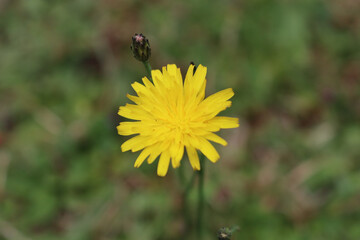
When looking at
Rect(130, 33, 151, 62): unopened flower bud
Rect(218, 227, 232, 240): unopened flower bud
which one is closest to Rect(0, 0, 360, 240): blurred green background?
Rect(218, 227, 232, 240): unopened flower bud

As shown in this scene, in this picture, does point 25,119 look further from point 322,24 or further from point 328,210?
point 322,24

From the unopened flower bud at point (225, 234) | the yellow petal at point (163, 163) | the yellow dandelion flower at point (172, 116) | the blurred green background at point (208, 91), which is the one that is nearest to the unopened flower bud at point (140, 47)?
the yellow dandelion flower at point (172, 116)

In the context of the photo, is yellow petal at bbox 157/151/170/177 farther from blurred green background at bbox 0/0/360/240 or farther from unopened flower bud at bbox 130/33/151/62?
blurred green background at bbox 0/0/360/240

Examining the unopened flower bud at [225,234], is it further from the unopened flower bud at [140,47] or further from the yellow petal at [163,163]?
the unopened flower bud at [140,47]

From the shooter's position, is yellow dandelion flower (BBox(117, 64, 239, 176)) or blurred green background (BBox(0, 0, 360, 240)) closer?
yellow dandelion flower (BBox(117, 64, 239, 176))

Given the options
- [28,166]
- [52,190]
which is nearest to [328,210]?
[52,190]

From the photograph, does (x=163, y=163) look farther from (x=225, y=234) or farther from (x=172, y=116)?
(x=225, y=234)
